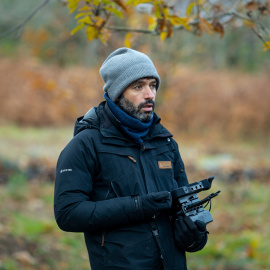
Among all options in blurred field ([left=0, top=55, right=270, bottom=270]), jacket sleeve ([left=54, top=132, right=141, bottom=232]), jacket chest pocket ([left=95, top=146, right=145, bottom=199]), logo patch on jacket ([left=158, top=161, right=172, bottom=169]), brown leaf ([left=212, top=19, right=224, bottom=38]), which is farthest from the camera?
blurred field ([left=0, top=55, right=270, bottom=270])

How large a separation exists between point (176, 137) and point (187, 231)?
14149 mm

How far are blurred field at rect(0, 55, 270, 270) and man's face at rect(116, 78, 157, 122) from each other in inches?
122

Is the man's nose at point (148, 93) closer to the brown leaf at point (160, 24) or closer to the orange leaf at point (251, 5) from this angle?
the brown leaf at point (160, 24)

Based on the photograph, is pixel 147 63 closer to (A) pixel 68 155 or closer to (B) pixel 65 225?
(A) pixel 68 155

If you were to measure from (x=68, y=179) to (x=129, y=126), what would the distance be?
47 cm

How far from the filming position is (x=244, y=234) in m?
7.05

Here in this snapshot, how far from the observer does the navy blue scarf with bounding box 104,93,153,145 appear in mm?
2566

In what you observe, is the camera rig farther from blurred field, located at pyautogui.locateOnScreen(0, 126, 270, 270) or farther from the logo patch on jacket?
blurred field, located at pyautogui.locateOnScreen(0, 126, 270, 270)

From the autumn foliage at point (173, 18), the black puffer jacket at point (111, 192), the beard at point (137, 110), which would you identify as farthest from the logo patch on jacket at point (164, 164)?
the autumn foliage at point (173, 18)

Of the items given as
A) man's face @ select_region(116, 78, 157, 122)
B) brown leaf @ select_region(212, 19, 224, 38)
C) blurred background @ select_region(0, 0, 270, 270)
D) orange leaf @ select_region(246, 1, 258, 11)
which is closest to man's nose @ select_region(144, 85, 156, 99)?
man's face @ select_region(116, 78, 157, 122)

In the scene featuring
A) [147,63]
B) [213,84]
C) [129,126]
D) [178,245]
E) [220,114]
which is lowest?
[178,245]

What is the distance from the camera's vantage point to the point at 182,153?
45.0 ft

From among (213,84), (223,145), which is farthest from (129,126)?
(213,84)

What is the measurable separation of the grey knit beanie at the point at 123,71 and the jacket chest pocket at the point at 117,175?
388mm
